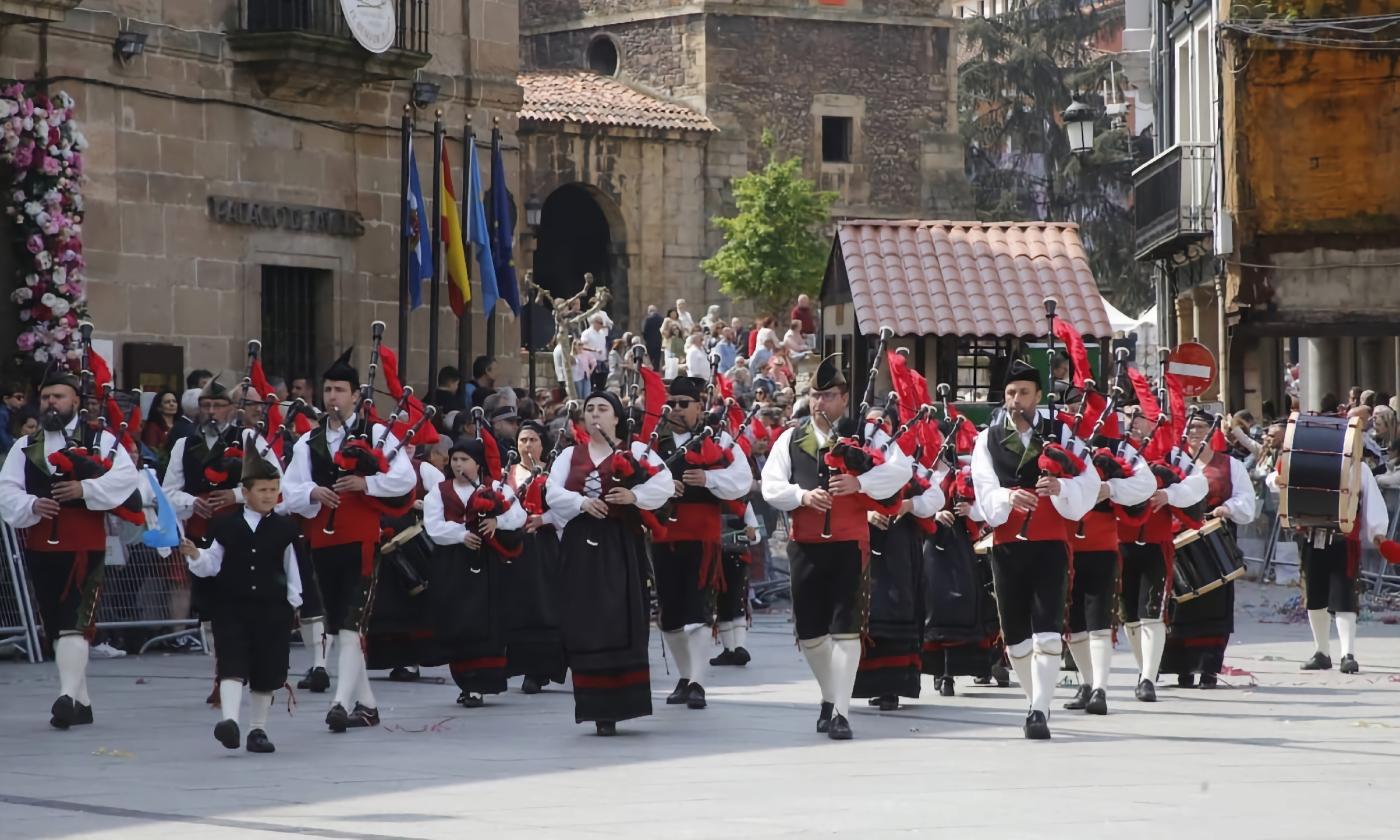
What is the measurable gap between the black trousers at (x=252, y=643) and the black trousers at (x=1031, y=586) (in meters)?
3.63

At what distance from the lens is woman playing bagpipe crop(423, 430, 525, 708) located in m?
14.0

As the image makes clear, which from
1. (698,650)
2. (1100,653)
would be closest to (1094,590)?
(1100,653)

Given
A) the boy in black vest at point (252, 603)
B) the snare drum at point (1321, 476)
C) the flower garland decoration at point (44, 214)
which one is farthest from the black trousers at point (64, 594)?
the snare drum at point (1321, 476)

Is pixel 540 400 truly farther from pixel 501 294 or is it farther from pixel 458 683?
pixel 458 683

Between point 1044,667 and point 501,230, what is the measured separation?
45.8 feet

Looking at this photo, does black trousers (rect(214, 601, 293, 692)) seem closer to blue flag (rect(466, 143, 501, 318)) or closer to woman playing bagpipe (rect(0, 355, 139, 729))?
woman playing bagpipe (rect(0, 355, 139, 729))

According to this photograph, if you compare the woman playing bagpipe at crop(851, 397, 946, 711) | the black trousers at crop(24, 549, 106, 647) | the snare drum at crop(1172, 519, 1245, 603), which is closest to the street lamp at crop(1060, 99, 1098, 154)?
the snare drum at crop(1172, 519, 1245, 603)

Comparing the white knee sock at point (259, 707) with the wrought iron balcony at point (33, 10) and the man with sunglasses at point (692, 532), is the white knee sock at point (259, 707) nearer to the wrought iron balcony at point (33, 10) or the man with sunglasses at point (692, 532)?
the man with sunglasses at point (692, 532)

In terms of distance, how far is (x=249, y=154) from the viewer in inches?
901

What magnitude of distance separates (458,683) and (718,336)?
21648 millimetres

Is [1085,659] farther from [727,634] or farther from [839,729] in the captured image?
[727,634]

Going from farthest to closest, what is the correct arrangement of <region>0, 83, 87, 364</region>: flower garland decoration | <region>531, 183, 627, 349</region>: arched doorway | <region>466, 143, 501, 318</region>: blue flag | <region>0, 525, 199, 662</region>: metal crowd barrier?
<region>531, 183, 627, 349</region>: arched doorway, <region>466, 143, 501, 318</region>: blue flag, <region>0, 83, 87, 364</region>: flower garland decoration, <region>0, 525, 199, 662</region>: metal crowd barrier

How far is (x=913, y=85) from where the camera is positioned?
2109 inches

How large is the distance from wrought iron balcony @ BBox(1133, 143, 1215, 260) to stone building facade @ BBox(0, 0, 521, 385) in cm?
914
